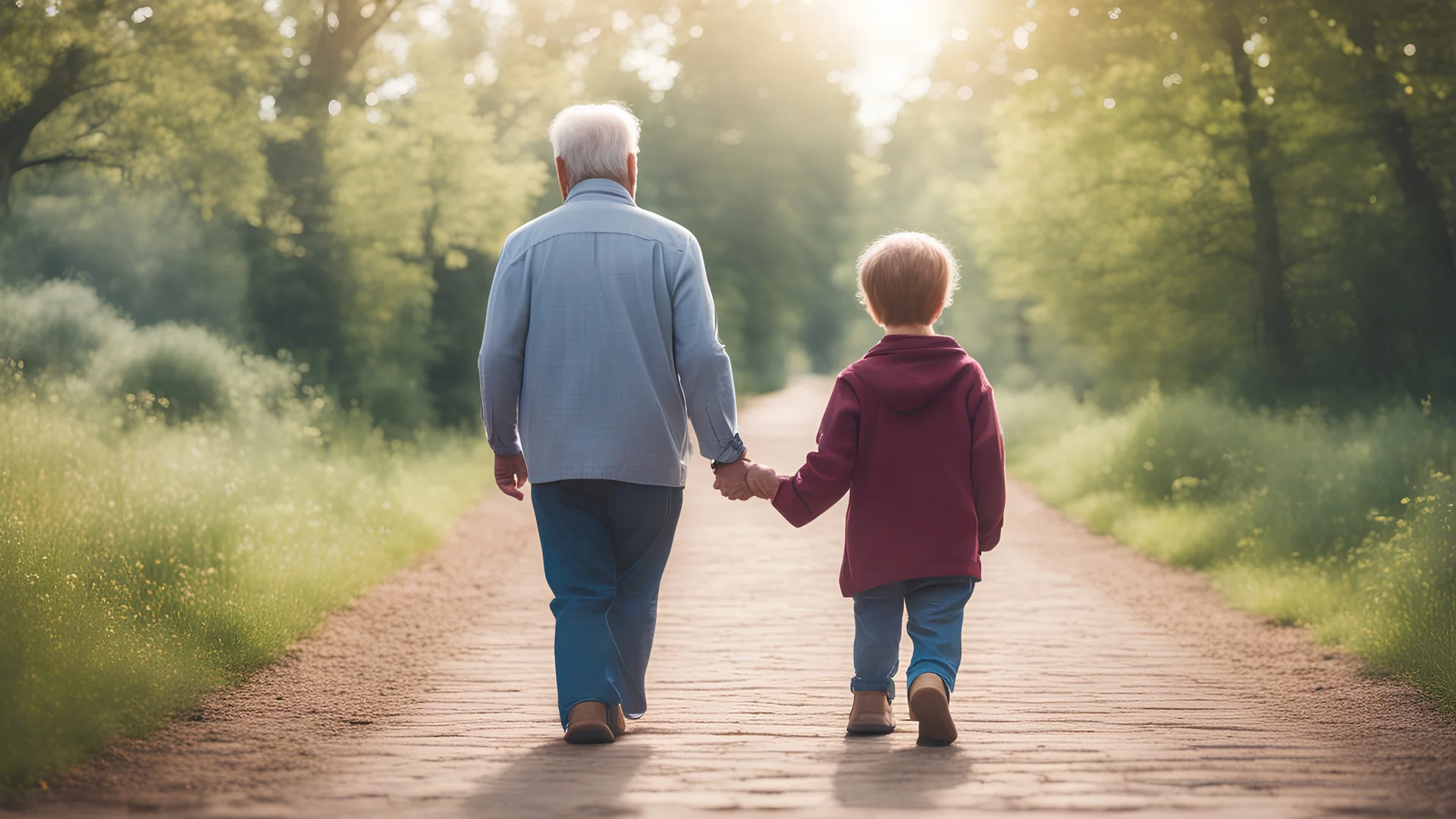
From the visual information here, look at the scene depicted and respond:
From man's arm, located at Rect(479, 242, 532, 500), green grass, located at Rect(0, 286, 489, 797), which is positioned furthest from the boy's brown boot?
green grass, located at Rect(0, 286, 489, 797)

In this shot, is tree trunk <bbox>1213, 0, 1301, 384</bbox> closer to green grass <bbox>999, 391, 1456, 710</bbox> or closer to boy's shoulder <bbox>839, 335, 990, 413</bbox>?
green grass <bbox>999, 391, 1456, 710</bbox>

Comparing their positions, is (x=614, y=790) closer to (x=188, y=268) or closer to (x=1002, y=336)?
(x=188, y=268)

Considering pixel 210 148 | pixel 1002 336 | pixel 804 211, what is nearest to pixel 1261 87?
pixel 210 148

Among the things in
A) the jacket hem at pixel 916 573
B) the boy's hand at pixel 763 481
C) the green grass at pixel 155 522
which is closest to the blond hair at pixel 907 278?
the boy's hand at pixel 763 481

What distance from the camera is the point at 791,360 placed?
83.0 m

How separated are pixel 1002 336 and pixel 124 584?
1204 inches

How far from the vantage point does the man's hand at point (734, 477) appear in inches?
199

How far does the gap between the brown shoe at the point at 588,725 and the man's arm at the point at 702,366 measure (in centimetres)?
101

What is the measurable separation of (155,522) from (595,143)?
4079mm

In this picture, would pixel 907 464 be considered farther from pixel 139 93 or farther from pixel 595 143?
pixel 139 93

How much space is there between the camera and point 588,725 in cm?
475

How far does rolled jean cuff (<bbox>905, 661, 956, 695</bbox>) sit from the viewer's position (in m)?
4.77

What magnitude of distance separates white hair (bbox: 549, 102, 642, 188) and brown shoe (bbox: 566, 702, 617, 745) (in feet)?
6.45

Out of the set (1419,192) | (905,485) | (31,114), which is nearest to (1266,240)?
(1419,192)
